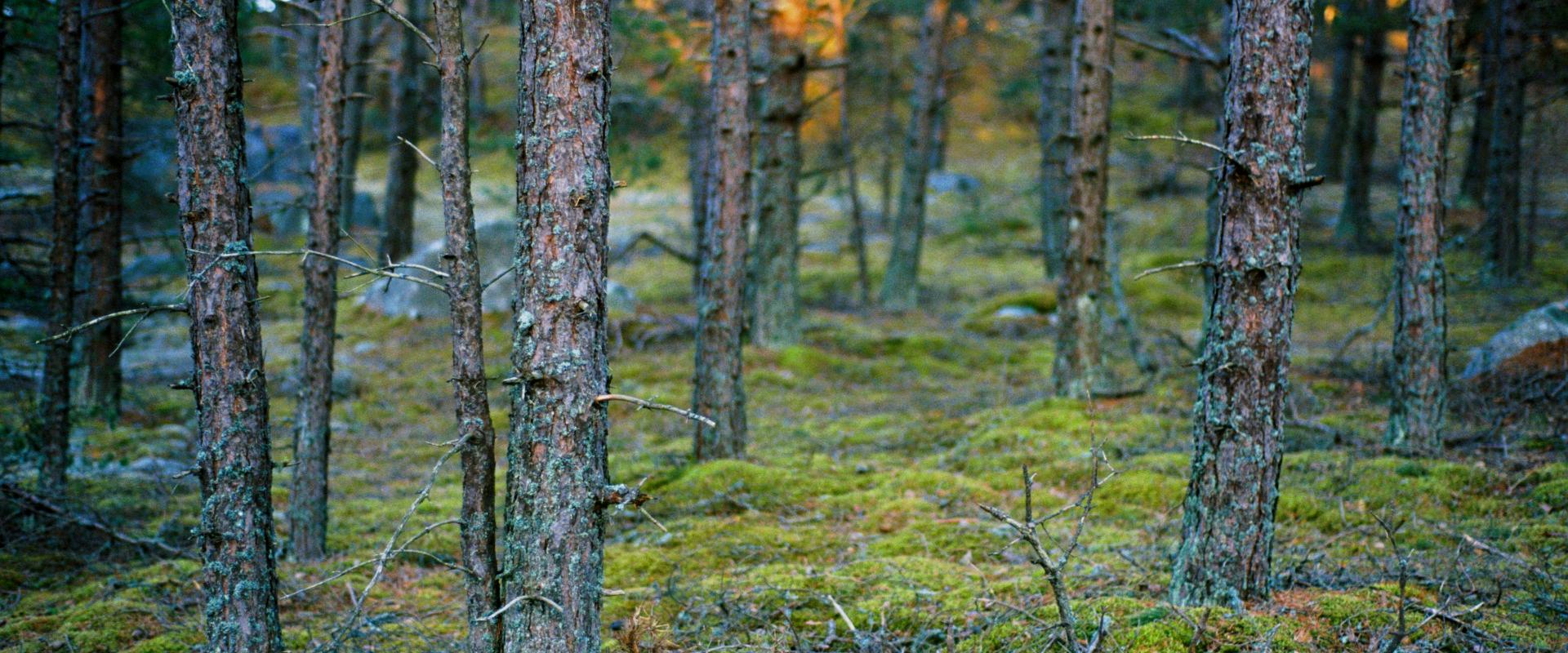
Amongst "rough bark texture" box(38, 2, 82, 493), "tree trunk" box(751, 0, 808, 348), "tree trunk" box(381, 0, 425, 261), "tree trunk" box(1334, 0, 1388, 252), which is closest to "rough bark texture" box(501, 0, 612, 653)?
"rough bark texture" box(38, 2, 82, 493)

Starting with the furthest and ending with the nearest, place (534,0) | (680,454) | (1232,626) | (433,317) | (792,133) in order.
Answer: (433,317), (792,133), (680,454), (1232,626), (534,0)

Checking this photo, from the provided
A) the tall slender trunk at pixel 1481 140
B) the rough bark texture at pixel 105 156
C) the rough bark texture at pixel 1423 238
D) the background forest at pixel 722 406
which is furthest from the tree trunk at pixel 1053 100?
the rough bark texture at pixel 105 156

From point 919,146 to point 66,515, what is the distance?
14.8 m

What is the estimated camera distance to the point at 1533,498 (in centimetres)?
669

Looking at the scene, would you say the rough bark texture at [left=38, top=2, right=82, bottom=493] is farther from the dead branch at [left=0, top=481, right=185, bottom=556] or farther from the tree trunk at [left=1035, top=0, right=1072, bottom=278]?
the tree trunk at [left=1035, top=0, right=1072, bottom=278]

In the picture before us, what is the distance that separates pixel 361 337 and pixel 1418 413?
15.2m

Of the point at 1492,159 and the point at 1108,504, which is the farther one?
the point at 1492,159

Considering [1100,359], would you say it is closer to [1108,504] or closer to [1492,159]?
[1108,504]

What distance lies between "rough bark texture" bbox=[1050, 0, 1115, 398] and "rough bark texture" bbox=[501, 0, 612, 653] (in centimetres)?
748

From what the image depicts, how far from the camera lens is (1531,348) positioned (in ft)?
31.2

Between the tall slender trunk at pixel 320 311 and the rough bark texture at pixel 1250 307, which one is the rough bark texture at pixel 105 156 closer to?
the tall slender trunk at pixel 320 311

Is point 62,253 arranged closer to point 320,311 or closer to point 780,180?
point 320,311

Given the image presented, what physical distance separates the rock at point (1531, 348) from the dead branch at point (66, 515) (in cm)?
1115

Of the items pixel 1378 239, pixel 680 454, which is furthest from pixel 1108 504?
pixel 1378 239
